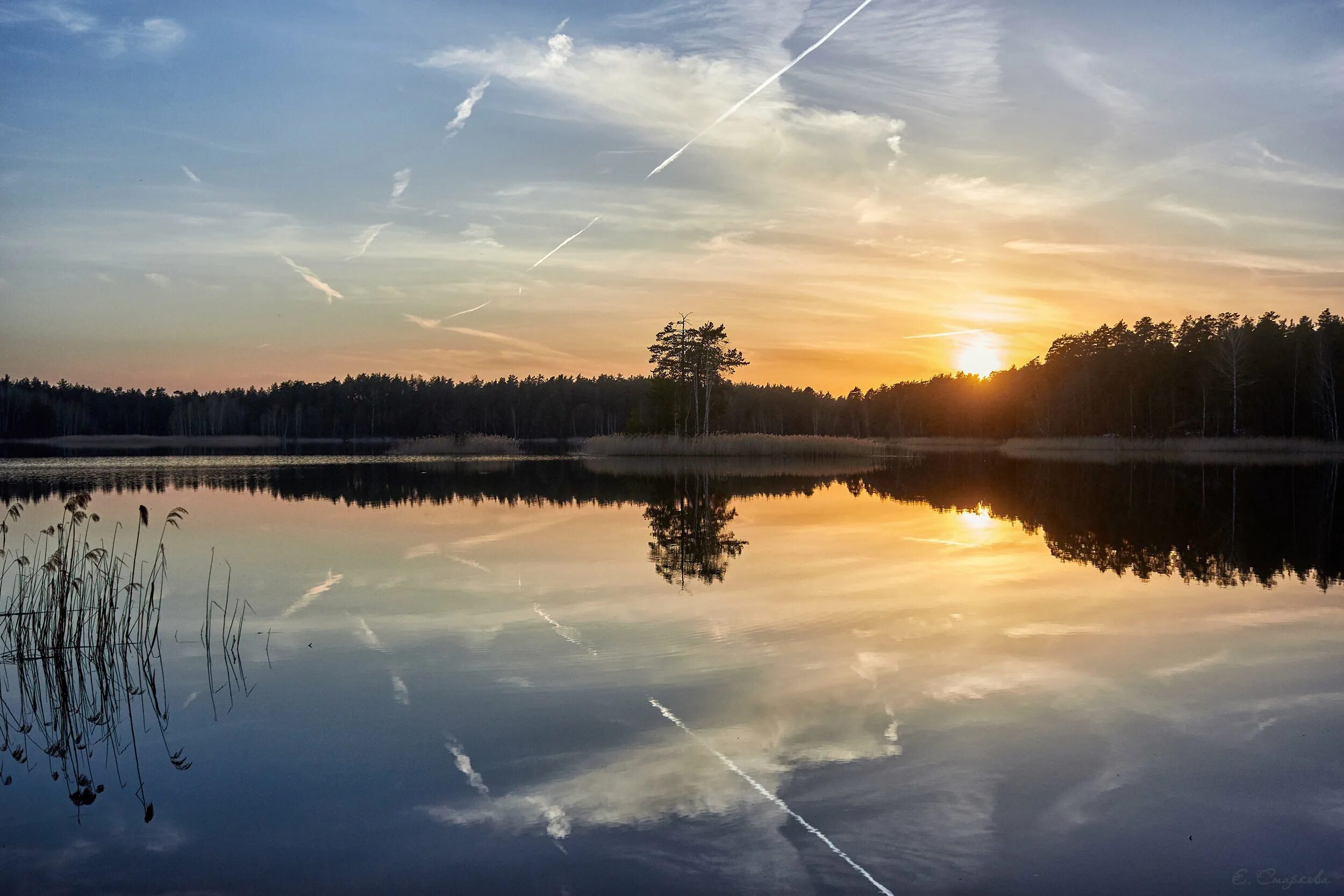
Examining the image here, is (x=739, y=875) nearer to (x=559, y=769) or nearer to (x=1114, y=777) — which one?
(x=559, y=769)

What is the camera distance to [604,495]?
20156mm

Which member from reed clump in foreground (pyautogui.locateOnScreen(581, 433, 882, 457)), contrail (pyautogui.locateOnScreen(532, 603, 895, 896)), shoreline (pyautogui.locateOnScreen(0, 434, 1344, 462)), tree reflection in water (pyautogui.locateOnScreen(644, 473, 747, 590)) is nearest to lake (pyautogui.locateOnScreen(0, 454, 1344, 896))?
contrail (pyautogui.locateOnScreen(532, 603, 895, 896))

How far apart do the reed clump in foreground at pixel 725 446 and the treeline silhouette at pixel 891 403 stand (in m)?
6.75

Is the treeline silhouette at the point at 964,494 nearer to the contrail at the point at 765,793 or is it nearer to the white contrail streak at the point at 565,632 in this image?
the white contrail streak at the point at 565,632

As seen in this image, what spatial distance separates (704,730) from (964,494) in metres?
18.1

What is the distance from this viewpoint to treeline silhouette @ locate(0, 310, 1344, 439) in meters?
53.4

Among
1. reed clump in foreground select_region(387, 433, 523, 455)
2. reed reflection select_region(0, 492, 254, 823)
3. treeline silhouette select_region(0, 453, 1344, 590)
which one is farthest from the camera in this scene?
reed clump in foreground select_region(387, 433, 523, 455)

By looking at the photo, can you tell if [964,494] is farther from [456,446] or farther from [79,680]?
[456,446]

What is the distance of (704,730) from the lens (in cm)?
447

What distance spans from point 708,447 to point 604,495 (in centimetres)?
2201

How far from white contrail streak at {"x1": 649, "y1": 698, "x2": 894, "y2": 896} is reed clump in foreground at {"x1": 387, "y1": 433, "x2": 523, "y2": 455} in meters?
44.9

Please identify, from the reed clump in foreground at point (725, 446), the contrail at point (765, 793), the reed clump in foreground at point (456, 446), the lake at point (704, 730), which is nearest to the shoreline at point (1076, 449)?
the reed clump in foreground at point (725, 446)

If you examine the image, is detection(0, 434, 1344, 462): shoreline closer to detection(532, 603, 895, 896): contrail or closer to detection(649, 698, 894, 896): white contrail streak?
detection(532, 603, 895, 896): contrail

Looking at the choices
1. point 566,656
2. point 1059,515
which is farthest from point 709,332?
point 566,656
